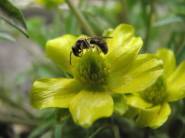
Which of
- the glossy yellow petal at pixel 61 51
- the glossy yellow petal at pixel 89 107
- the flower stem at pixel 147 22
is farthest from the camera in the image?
the flower stem at pixel 147 22

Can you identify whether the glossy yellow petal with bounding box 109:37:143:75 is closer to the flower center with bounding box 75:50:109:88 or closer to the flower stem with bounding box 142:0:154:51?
the flower center with bounding box 75:50:109:88

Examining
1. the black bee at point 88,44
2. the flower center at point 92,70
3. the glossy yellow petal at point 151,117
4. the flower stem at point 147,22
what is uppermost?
the flower stem at point 147,22

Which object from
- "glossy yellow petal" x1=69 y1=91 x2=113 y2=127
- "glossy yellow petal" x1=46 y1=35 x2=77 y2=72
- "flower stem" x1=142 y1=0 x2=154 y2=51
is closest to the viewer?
"glossy yellow petal" x1=69 y1=91 x2=113 y2=127

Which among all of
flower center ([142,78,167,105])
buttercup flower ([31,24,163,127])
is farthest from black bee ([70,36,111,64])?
flower center ([142,78,167,105])

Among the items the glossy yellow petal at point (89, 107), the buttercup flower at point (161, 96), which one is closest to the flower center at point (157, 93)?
the buttercup flower at point (161, 96)

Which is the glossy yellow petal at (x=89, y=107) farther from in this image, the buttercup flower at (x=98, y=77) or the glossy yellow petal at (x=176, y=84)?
the glossy yellow petal at (x=176, y=84)

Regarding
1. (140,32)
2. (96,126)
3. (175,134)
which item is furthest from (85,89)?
(140,32)

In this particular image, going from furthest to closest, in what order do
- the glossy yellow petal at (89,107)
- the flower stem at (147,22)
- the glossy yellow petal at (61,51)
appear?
the flower stem at (147,22) < the glossy yellow petal at (61,51) < the glossy yellow petal at (89,107)
